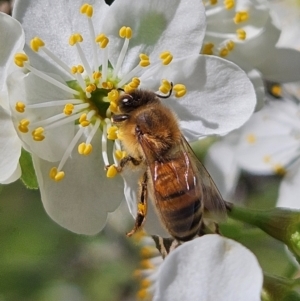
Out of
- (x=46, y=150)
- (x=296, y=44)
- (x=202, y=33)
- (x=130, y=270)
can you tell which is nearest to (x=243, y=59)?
(x=202, y=33)

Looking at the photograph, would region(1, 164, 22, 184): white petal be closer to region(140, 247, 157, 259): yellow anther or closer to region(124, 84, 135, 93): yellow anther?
region(124, 84, 135, 93): yellow anther

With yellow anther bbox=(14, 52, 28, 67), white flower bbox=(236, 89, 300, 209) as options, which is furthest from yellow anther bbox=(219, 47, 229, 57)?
white flower bbox=(236, 89, 300, 209)

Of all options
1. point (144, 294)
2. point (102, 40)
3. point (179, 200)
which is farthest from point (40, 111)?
point (144, 294)

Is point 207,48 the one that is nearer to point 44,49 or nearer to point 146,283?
point 44,49

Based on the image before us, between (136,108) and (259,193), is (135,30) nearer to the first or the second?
(136,108)

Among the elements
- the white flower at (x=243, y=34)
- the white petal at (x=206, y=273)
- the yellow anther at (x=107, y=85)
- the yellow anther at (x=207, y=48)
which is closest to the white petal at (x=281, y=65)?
the white flower at (x=243, y=34)

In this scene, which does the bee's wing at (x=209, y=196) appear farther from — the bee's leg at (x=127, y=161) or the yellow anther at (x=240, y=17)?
the yellow anther at (x=240, y=17)
